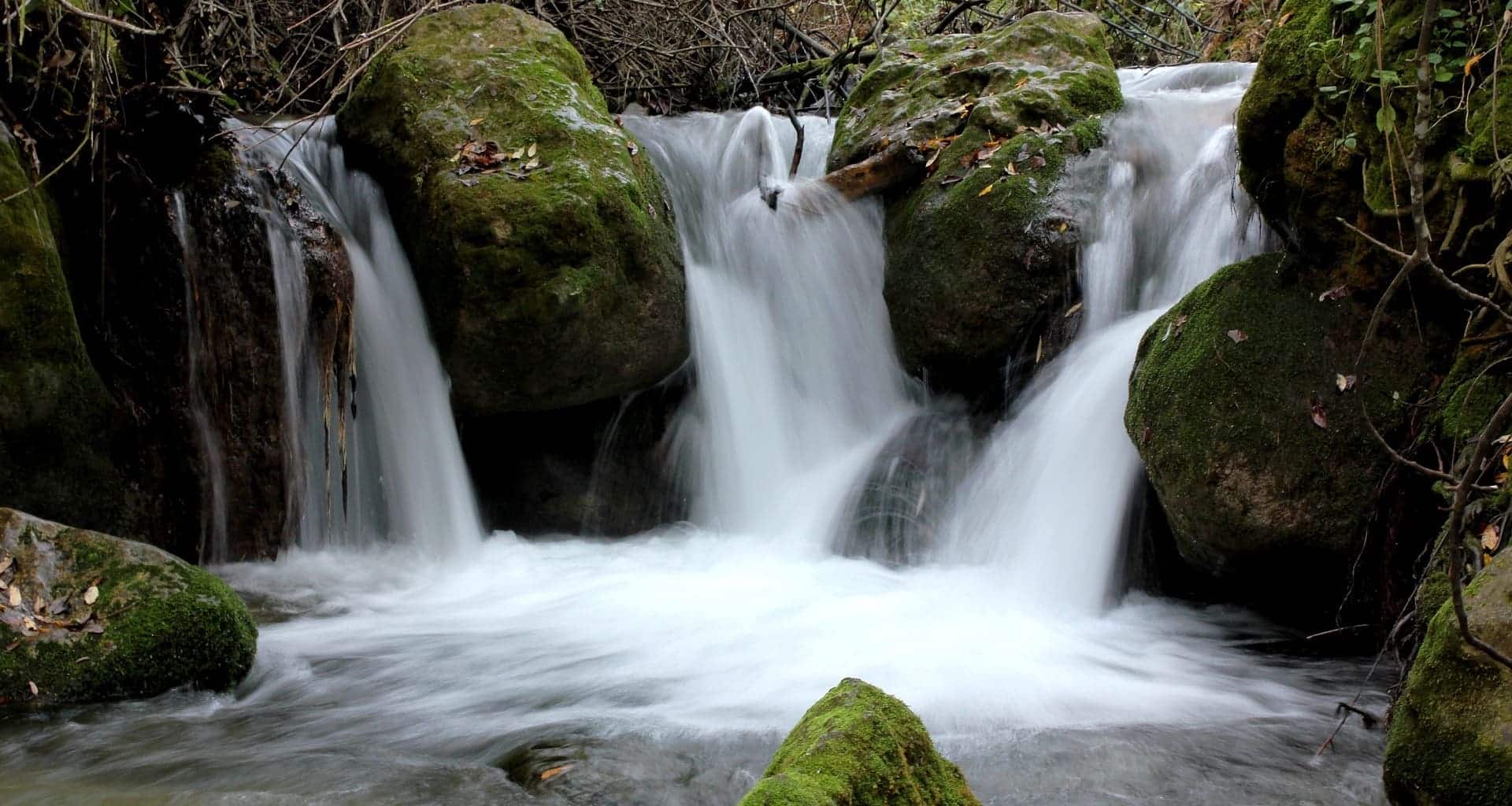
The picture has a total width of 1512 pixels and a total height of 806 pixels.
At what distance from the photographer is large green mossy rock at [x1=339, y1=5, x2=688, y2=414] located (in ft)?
18.6

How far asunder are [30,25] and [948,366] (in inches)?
185

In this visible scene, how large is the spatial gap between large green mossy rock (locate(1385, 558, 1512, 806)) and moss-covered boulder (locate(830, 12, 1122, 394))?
3439mm

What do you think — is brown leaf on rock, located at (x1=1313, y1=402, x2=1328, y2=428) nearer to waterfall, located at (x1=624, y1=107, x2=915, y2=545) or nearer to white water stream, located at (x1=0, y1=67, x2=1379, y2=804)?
white water stream, located at (x1=0, y1=67, x2=1379, y2=804)

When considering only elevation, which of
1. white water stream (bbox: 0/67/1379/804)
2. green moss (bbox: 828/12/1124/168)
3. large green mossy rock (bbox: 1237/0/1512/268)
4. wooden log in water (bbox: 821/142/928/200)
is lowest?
white water stream (bbox: 0/67/1379/804)

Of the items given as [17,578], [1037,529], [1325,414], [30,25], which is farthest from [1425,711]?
[30,25]

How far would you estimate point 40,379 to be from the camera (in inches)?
185

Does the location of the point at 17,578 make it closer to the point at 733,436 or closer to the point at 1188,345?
the point at 733,436

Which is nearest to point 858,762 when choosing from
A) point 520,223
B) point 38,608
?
point 38,608

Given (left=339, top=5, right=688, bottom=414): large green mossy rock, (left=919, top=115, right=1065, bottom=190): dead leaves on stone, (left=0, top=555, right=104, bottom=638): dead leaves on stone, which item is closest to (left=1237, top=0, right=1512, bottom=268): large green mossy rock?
(left=919, top=115, right=1065, bottom=190): dead leaves on stone

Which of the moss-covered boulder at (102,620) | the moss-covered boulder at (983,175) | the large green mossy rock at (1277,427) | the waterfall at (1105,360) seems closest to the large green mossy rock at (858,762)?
the large green mossy rock at (1277,427)

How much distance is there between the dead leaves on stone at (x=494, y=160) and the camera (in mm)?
5777

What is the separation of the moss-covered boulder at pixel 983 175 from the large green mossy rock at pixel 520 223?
1383mm

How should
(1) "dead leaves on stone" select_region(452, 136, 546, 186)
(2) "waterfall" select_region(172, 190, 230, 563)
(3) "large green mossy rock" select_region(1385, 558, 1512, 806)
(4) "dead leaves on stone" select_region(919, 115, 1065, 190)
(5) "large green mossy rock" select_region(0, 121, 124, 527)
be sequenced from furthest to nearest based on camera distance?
(4) "dead leaves on stone" select_region(919, 115, 1065, 190) < (1) "dead leaves on stone" select_region(452, 136, 546, 186) < (2) "waterfall" select_region(172, 190, 230, 563) < (5) "large green mossy rock" select_region(0, 121, 124, 527) < (3) "large green mossy rock" select_region(1385, 558, 1512, 806)

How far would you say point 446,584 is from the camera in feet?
18.5
